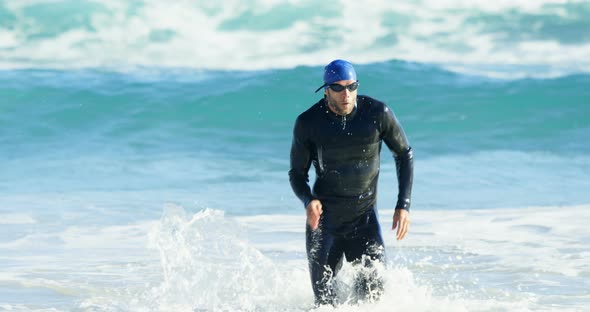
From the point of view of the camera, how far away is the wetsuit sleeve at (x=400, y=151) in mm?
5264

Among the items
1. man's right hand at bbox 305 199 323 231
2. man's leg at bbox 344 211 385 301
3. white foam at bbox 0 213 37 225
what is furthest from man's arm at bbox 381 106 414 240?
white foam at bbox 0 213 37 225

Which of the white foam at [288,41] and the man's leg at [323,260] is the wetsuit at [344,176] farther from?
the white foam at [288,41]

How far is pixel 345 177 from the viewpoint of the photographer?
529cm

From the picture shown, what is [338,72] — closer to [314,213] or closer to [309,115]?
[309,115]

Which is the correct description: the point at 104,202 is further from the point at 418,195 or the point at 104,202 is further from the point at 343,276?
the point at 343,276

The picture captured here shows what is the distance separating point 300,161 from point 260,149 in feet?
38.7

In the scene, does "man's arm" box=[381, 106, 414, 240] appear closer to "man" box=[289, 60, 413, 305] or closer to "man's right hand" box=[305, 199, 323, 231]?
"man" box=[289, 60, 413, 305]

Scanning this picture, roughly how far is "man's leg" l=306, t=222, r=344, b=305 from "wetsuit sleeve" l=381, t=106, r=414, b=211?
43cm

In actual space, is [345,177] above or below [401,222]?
above

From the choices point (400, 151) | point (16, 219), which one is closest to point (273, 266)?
point (400, 151)

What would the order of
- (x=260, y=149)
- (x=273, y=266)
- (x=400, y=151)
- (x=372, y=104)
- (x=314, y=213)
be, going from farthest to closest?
(x=260, y=149)
(x=273, y=266)
(x=400, y=151)
(x=372, y=104)
(x=314, y=213)

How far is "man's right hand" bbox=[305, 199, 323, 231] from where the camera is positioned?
5.04m

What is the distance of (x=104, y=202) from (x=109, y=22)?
47.0 ft

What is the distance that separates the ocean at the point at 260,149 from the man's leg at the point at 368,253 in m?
0.07
